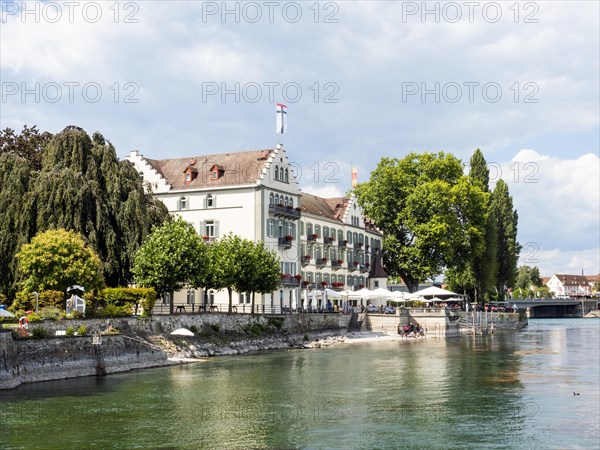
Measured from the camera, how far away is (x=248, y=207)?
74.2m

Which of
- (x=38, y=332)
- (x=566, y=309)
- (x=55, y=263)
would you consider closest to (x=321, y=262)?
(x=55, y=263)

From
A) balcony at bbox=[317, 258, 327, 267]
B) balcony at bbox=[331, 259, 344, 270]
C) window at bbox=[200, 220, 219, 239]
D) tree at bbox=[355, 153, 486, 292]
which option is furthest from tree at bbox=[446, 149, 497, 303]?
window at bbox=[200, 220, 219, 239]

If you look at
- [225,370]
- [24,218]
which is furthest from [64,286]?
[225,370]

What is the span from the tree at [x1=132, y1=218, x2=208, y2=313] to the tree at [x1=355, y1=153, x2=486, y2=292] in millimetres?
39336

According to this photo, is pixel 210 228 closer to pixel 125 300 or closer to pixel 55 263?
pixel 125 300

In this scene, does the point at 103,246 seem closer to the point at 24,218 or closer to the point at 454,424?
the point at 24,218

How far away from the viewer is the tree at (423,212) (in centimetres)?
9050

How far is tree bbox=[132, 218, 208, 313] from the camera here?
5547 cm

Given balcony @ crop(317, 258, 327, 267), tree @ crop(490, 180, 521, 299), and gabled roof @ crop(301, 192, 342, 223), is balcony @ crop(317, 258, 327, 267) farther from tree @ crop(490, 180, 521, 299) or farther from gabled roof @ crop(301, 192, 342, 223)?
tree @ crop(490, 180, 521, 299)

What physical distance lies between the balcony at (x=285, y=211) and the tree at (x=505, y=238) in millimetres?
42990

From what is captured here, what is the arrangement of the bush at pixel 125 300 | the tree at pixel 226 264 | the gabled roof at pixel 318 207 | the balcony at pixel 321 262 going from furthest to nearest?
the gabled roof at pixel 318 207
the balcony at pixel 321 262
the tree at pixel 226 264
the bush at pixel 125 300

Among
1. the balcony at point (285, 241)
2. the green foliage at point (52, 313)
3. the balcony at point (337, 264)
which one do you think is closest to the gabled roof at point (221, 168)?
the balcony at point (285, 241)

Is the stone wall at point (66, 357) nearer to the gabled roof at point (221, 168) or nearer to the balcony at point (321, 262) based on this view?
the gabled roof at point (221, 168)

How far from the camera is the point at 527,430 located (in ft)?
89.6
